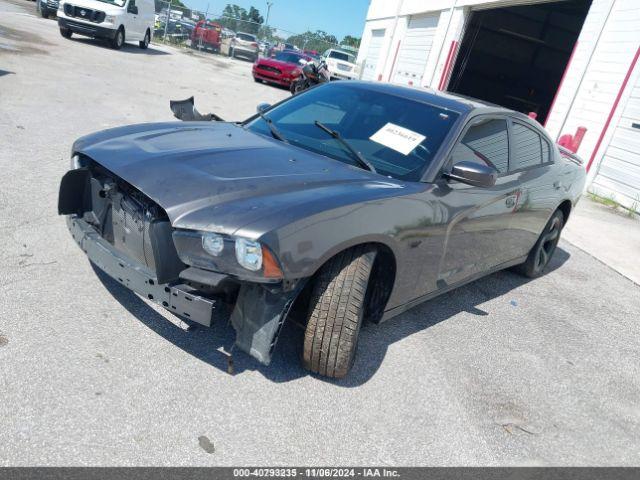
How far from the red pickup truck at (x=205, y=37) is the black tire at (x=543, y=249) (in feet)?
93.7

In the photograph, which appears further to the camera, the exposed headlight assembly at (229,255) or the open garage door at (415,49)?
the open garage door at (415,49)

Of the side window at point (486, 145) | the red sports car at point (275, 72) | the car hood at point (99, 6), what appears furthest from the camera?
the red sports car at point (275, 72)

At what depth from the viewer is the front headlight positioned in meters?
2.41

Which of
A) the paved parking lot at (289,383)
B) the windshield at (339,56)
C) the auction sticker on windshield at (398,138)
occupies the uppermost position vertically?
the windshield at (339,56)

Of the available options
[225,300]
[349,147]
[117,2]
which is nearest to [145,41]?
[117,2]

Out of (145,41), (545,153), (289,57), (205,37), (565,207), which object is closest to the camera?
(545,153)

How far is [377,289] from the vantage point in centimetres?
324

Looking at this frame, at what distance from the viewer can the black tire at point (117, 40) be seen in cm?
1827

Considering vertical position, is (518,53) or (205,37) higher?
(518,53)

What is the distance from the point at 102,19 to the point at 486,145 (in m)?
17.2

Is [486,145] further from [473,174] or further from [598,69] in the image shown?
[598,69]

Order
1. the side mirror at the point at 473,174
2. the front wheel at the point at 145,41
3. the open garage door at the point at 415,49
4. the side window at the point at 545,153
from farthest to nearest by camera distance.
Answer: the front wheel at the point at 145,41 → the open garage door at the point at 415,49 → the side window at the point at 545,153 → the side mirror at the point at 473,174

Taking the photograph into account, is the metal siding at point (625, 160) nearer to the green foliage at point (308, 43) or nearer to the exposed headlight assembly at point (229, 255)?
the exposed headlight assembly at point (229, 255)

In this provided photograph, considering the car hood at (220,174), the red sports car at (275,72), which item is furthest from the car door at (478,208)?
the red sports car at (275,72)
